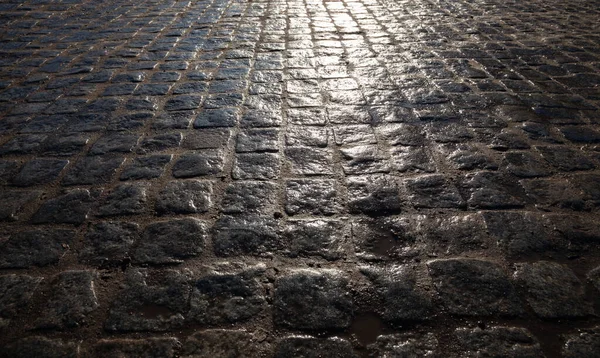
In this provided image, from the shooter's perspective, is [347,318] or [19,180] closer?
[347,318]

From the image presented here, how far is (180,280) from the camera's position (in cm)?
212

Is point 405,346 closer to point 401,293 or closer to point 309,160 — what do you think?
point 401,293

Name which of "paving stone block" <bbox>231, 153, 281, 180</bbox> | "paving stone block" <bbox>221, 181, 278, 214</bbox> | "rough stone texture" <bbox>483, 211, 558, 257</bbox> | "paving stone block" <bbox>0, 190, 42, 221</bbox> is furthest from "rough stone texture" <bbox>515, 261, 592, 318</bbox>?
"paving stone block" <bbox>0, 190, 42, 221</bbox>

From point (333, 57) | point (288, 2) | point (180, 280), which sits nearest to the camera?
point (180, 280)

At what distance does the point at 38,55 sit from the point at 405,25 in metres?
5.13

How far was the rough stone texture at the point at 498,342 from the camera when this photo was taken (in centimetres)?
176

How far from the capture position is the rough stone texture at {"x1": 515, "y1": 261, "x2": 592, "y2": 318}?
1.95 meters

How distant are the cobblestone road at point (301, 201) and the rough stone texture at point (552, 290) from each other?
0.04 ft

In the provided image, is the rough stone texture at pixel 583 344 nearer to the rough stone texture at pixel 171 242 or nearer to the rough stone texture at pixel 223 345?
the rough stone texture at pixel 223 345

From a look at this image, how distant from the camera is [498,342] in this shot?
1.80 metres

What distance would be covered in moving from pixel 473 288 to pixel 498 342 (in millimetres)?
307

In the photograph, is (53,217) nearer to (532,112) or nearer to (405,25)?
(532,112)

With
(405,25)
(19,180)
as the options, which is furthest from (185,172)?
(405,25)

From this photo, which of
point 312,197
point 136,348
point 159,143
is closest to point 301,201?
point 312,197
